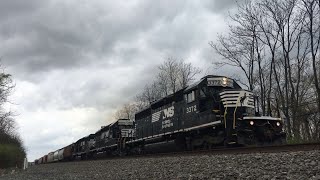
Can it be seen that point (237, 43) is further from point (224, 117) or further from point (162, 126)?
point (224, 117)

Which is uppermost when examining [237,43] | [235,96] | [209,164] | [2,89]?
[237,43]

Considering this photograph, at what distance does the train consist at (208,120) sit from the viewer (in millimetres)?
17484

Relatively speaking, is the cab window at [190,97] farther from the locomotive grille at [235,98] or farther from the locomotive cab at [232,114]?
the locomotive grille at [235,98]

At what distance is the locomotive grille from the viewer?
18.2m

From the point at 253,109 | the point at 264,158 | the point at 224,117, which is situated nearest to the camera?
the point at 264,158

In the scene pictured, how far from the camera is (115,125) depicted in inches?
1372

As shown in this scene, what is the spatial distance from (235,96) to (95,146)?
84.8ft

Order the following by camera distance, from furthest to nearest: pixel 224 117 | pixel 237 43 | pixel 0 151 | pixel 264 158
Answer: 1. pixel 0 151
2. pixel 237 43
3. pixel 224 117
4. pixel 264 158

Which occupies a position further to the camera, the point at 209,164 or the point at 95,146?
the point at 95,146

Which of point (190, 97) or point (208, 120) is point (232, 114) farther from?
point (190, 97)

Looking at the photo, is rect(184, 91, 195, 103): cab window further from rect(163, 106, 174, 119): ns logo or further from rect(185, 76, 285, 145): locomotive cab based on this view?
rect(163, 106, 174, 119): ns logo

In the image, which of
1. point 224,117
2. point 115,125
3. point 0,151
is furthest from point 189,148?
point 0,151

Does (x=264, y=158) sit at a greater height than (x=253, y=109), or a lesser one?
lesser

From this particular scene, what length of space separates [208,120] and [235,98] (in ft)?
5.54
